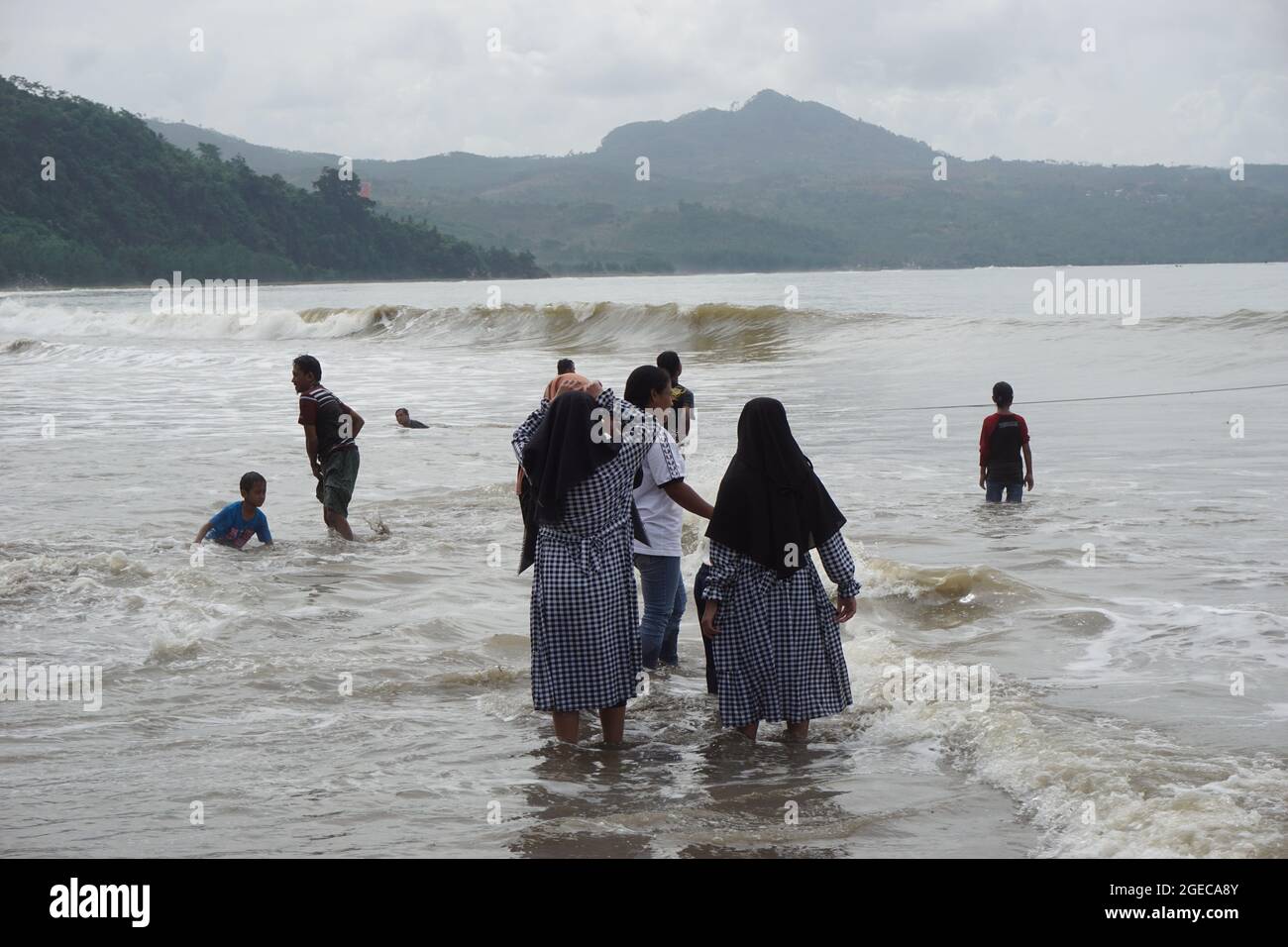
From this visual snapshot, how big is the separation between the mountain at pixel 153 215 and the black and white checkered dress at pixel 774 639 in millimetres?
104006

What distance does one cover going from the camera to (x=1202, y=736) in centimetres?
516

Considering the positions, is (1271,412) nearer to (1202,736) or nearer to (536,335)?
(1202,736)

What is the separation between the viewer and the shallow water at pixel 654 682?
441 cm

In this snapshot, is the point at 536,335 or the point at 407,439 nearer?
the point at 407,439

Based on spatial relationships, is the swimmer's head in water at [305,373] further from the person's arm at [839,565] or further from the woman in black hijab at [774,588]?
the person's arm at [839,565]

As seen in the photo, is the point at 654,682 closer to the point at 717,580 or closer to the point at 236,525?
the point at 717,580

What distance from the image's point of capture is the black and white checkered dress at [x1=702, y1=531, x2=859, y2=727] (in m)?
5.13

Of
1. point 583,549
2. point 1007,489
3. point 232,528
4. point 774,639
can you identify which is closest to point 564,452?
point 583,549

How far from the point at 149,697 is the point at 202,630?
1201mm

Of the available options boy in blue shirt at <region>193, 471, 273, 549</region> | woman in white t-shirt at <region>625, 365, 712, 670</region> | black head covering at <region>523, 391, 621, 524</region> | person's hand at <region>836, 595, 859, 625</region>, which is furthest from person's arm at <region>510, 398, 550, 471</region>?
boy in blue shirt at <region>193, 471, 273, 549</region>

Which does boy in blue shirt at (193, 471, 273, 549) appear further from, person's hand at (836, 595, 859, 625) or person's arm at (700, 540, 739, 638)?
person's hand at (836, 595, 859, 625)

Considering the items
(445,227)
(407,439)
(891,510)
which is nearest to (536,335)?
(407,439)

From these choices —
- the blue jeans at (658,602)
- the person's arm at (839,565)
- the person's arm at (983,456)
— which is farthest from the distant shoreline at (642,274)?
the person's arm at (839,565)

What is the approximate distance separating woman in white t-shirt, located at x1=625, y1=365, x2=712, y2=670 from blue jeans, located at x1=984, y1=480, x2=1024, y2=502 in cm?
502
